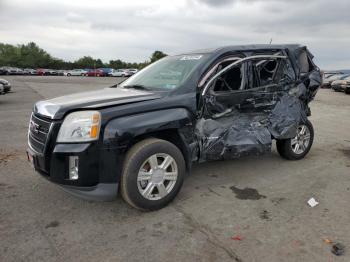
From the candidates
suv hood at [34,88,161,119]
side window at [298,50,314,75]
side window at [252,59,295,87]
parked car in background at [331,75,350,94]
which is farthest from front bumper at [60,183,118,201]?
parked car in background at [331,75,350,94]

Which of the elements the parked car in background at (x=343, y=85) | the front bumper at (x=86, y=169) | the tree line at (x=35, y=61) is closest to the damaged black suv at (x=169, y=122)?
the front bumper at (x=86, y=169)

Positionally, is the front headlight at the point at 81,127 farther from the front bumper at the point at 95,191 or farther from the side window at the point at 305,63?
the side window at the point at 305,63

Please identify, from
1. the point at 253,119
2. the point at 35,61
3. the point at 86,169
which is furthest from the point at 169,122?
the point at 35,61

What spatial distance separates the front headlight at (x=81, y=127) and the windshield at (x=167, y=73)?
112 cm

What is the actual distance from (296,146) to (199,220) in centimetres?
279

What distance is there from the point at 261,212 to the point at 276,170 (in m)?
1.60

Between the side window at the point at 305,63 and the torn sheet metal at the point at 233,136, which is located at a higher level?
the side window at the point at 305,63

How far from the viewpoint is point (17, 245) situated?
2.97m

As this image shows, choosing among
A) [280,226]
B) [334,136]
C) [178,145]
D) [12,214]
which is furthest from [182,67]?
[334,136]

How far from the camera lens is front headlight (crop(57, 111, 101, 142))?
3.23 metres

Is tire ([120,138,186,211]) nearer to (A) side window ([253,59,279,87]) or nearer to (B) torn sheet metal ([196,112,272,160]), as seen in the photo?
(B) torn sheet metal ([196,112,272,160])

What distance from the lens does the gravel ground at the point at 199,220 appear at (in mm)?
2889

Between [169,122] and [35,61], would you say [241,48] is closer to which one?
[169,122]

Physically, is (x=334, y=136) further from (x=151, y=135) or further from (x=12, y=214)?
(x=12, y=214)
